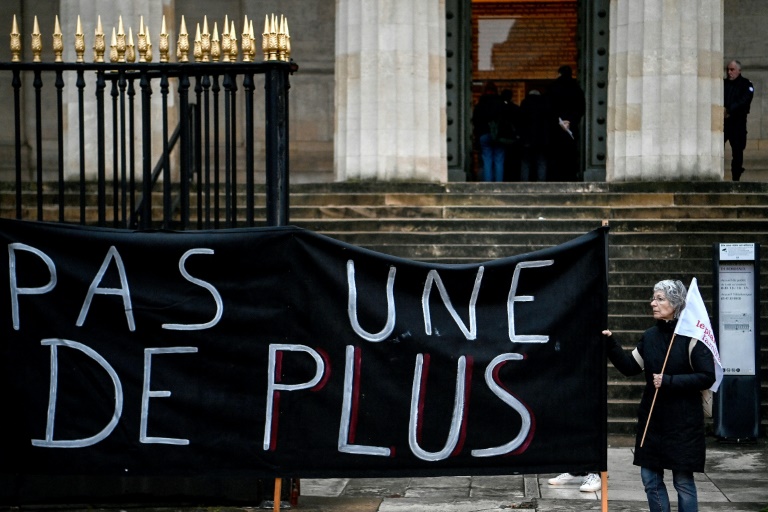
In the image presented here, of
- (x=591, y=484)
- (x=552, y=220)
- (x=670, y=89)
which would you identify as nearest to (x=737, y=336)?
(x=591, y=484)

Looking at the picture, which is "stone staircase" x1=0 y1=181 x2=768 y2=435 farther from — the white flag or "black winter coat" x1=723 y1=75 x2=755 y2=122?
the white flag

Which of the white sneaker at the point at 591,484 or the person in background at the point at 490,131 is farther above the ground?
Answer: the person in background at the point at 490,131

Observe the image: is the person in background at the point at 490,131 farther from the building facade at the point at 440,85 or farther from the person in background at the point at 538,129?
the building facade at the point at 440,85

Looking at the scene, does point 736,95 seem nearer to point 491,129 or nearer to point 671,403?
point 491,129

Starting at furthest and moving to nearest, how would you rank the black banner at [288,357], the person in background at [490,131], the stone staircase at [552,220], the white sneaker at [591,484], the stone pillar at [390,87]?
the person in background at [490,131], the stone pillar at [390,87], the stone staircase at [552,220], the white sneaker at [591,484], the black banner at [288,357]

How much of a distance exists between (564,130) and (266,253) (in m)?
12.1

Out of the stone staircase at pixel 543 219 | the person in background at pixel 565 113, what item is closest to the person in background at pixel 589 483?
the stone staircase at pixel 543 219

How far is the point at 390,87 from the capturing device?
17438mm

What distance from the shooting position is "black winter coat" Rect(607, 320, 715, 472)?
7613 millimetres

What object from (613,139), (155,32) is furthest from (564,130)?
(155,32)

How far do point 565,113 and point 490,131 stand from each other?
128cm

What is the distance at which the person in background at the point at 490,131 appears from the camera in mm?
19969

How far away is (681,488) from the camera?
7.70 meters

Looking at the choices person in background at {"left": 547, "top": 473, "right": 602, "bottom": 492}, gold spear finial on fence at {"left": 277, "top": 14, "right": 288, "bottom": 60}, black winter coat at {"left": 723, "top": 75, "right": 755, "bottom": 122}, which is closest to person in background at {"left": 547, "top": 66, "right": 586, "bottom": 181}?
black winter coat at {"left": 723, "top": 75, "right": 755, "bottom": 122}
